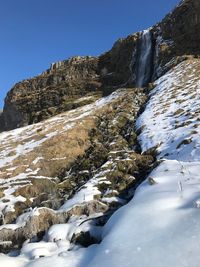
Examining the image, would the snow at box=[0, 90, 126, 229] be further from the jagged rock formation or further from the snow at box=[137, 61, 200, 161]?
the snow at box=[137, 61, 200, 161]

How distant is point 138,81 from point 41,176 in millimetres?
44883

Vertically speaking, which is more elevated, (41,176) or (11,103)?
(11,103)

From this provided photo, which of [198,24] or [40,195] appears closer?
[40,195]

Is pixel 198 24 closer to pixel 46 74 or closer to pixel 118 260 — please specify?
pixel 46 74

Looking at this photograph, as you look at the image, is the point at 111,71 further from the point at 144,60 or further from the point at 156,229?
the point at 156,229

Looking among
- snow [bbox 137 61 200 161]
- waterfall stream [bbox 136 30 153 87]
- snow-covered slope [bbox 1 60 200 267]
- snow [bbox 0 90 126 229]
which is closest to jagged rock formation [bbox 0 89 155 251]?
snow [bbox 0 90 126 229]

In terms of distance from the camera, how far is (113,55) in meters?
83.3

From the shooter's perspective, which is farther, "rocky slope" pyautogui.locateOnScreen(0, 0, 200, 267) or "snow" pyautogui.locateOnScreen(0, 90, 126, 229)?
"snow" pyautogui.locateOnScreen(0, 90, 126, 229)

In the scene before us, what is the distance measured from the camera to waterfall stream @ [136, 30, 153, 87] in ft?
217

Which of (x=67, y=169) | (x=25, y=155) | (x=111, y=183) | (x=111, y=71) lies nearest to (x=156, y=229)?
(x=111, y=183)

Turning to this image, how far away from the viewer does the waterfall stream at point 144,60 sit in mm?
66269

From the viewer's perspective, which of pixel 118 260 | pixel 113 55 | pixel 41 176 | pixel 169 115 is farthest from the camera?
pixel 113 55

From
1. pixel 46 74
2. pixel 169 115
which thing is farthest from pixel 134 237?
pixel 46 74

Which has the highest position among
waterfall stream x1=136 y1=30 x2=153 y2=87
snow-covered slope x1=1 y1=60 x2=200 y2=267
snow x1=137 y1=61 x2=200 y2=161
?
waterfall stream x1=136 y1=30 x2=153 y2=87
